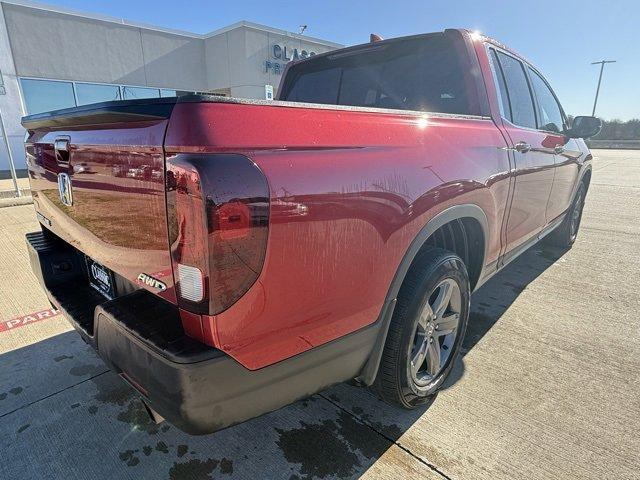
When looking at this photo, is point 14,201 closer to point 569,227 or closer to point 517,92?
point 517,92

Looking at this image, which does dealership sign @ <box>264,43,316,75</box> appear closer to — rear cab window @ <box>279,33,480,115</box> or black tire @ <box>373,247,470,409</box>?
rear cab window @ <box>279,33,480,115</box>

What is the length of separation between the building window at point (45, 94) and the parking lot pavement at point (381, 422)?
12.3m

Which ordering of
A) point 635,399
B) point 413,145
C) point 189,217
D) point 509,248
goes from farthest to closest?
1. point 509,248
2. point 635,399
3. point 413,145
4. point 189,217

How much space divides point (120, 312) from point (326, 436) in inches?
48.5

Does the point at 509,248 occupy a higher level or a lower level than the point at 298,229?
lower

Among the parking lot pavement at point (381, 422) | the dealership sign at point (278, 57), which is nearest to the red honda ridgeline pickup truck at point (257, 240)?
the parking lot pavement at point (381, 422)

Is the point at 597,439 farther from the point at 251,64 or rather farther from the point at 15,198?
the point at 251,64

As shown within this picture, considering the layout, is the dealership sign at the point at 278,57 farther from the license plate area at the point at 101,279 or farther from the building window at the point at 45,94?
the license plate area at the point at 101,279

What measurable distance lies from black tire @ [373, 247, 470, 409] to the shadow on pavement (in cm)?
18

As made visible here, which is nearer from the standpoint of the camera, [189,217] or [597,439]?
[189,217]

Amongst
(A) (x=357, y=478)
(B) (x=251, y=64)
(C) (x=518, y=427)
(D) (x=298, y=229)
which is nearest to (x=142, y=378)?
(D) (x=298, y=229)

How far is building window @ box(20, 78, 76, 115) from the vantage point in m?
12.3

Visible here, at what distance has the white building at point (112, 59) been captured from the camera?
12.0 metres

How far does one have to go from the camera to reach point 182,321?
4.21 ft
